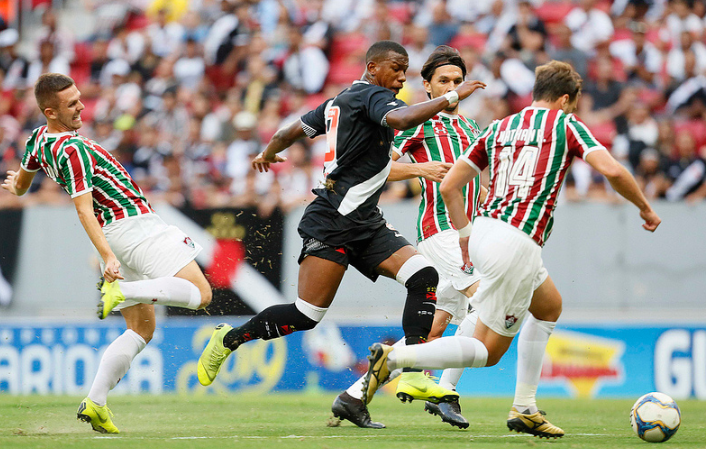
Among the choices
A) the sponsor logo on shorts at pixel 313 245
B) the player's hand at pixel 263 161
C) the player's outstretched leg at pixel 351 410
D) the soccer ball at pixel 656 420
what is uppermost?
the player's hand at pixel 263 161

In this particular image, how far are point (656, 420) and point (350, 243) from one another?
223 cm

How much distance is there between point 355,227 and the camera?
6.05m

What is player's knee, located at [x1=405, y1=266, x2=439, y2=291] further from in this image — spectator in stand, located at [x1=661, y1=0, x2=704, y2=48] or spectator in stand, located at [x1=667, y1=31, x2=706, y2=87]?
spectator in stand, located at [x1=661, y1=0, x2=704, y2=48]

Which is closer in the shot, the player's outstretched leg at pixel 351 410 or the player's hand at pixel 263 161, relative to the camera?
the player's outstretched leg at pixel 351 410

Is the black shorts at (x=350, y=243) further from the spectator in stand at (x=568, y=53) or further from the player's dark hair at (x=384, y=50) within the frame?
the spectator in stand at (x=568, y=53)

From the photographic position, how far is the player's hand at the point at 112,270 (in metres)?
5.94

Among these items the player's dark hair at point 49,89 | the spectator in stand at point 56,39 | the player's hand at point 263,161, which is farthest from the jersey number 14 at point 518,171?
the spectator in stand at point 56,39

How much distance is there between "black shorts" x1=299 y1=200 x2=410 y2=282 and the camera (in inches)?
238

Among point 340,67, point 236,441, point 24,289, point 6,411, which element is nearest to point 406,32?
point 340,67

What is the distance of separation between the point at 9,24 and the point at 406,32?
7676 millimetres

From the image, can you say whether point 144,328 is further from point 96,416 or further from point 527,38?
point 527,38

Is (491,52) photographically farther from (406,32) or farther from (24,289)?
(24,289)

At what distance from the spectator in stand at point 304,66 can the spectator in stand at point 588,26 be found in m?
3.89

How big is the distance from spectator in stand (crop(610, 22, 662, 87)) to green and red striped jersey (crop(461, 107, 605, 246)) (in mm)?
8070
